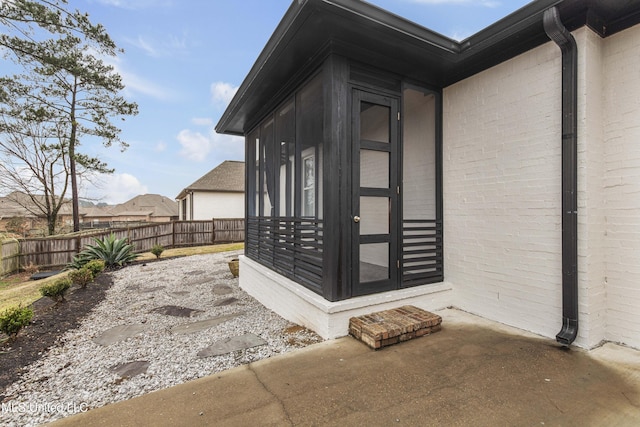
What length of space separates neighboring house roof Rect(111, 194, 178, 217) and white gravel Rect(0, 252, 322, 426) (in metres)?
38.4

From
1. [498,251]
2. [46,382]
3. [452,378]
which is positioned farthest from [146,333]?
[498,251]

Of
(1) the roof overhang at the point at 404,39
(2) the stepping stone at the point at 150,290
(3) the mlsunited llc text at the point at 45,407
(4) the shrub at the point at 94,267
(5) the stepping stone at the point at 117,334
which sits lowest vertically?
(2) the stepping stone at the point at 150,290

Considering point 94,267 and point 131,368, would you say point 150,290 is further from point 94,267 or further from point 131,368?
point 131,368

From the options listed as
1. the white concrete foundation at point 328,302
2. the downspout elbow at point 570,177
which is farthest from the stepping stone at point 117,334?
the downspout elbow at point 570,177

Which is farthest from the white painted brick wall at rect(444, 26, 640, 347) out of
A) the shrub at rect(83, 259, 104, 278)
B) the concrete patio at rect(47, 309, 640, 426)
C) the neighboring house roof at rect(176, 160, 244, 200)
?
the neighboring house roof at rect(176, 160, 244, 200)

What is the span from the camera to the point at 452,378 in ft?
6.87

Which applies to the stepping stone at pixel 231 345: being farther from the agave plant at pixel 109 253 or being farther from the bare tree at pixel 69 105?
the bare tree at pixel 69 105

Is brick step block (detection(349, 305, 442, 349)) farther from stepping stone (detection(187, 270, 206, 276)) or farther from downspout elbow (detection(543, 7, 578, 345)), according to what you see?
stepping stone (detection(187, 270, 206, 276))

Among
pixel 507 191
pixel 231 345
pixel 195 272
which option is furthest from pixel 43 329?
pixel 507 191

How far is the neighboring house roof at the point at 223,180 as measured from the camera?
18.6 meters

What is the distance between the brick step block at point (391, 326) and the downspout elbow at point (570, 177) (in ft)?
3.61

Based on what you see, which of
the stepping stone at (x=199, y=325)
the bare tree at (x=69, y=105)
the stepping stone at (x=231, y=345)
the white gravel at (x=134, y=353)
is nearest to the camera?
the white gravel at (x=134, y=353)

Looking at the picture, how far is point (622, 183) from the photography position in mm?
2492

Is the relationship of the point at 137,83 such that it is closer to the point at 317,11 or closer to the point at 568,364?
the point at 317,11
